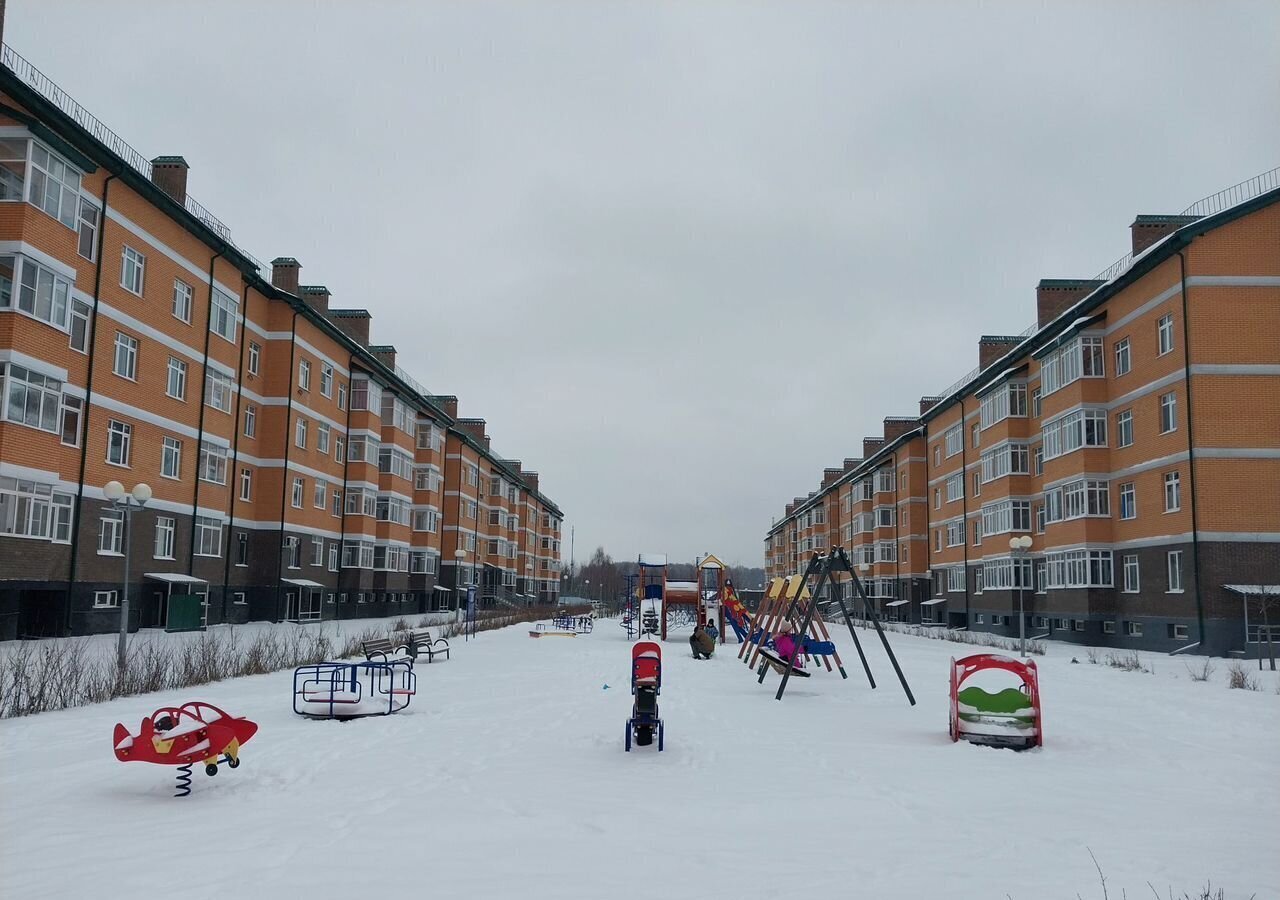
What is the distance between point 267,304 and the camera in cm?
3806

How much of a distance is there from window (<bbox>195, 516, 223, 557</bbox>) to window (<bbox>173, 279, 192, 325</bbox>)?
683 centimetres

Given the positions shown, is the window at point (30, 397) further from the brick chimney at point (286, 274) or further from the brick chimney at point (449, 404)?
the brick chimney at point (449, 404)

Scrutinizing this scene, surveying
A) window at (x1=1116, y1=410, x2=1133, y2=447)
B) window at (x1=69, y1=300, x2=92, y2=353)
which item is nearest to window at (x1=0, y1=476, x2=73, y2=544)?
window at (x1=69, y1=300, x2=92, y2=353)

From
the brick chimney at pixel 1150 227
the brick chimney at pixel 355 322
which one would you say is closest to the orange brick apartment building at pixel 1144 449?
the brick chimney at pixel 1150 227

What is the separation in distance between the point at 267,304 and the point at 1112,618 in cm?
3401

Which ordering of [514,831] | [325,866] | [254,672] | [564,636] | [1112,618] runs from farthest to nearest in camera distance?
[564,636] < [1112,618] < [254,672] < [514,831] < [325,866]

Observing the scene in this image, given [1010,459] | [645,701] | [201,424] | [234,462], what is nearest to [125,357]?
[201,424]

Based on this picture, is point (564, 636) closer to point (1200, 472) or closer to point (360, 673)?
point (360, 673)

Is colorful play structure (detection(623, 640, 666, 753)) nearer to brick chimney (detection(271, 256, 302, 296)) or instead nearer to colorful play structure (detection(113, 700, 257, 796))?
colorful play structure (detection(113, 700, 257, 796))

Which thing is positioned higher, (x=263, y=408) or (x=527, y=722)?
(x=263, y=408)

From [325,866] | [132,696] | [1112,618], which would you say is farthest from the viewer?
[1112,618]

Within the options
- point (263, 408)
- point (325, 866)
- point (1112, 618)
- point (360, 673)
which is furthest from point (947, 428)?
point (325, 866)

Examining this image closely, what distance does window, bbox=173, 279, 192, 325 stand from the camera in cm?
3014

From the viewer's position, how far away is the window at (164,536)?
95.3 ft
